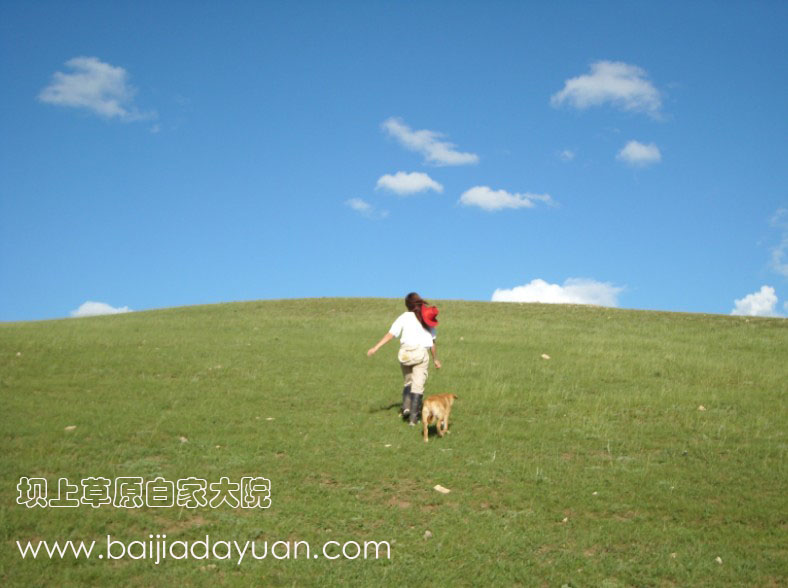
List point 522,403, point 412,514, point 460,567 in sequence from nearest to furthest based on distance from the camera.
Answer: point 460,567 < point 412,514 < point 522,403

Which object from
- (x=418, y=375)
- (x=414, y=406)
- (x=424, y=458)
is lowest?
(x=424, y=458)

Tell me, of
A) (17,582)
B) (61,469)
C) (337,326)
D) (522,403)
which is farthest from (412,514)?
(337,326)

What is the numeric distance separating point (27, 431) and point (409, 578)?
9904 millimetres

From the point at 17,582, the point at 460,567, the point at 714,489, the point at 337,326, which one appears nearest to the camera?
the point at 17,582

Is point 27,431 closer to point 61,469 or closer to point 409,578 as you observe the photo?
point 61,469

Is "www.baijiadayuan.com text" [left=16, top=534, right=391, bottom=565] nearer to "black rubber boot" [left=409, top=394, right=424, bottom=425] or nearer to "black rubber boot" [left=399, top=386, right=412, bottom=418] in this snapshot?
"black rubber boot" [left=409, top=394, right=424, bottom=425]

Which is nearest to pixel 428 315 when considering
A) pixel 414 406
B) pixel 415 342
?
pixel 415 342

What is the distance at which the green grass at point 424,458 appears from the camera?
8422 mm

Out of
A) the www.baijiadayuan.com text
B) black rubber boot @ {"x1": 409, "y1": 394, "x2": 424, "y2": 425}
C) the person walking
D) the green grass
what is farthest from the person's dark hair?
the www.baijiadayuan.com text

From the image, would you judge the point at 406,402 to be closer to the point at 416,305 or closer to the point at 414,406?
the point at 414,406

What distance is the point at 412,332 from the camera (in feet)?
47.9

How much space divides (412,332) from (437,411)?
1.94 meters

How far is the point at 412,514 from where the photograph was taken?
984 cm

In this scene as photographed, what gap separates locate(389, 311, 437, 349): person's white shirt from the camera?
14555 millimetres
